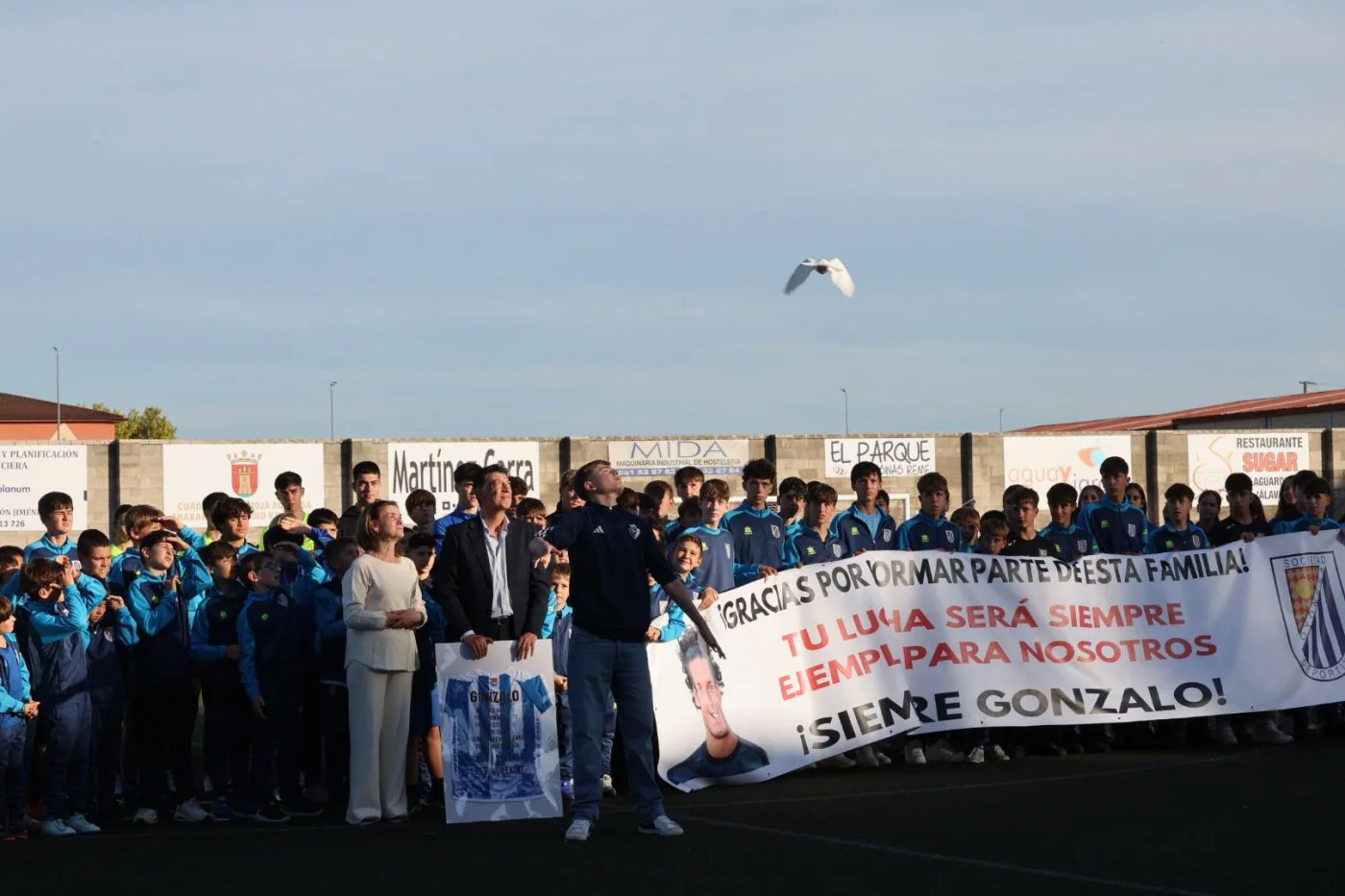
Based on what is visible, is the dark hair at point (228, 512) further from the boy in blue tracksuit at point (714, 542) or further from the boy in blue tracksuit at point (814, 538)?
the boy in blue tracksuit at point (814, 538)

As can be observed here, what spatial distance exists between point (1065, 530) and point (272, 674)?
6.55m

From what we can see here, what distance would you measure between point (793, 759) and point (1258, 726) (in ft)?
13.8

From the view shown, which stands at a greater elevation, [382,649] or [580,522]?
[580,522]

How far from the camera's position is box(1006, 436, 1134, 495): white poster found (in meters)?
55.9

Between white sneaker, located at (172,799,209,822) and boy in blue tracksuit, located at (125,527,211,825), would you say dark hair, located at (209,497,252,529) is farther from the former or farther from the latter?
white sneaker, located at (172,799,209,822)

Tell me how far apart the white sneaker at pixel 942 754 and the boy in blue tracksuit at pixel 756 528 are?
1.78m

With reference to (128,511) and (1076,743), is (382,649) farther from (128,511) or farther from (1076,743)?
(1076,743)

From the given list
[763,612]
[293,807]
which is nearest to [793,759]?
[763,612]

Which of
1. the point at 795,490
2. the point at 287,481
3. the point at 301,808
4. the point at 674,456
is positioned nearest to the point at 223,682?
the point at 301,808

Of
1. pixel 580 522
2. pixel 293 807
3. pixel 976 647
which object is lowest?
pixel 293 807

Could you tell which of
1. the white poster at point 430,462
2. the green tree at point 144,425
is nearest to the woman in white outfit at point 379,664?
the white poster at point 430,462

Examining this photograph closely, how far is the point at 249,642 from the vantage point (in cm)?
1079

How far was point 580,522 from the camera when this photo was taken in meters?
9.59

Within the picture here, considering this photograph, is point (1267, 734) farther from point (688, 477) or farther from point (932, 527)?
point (688, 477)
